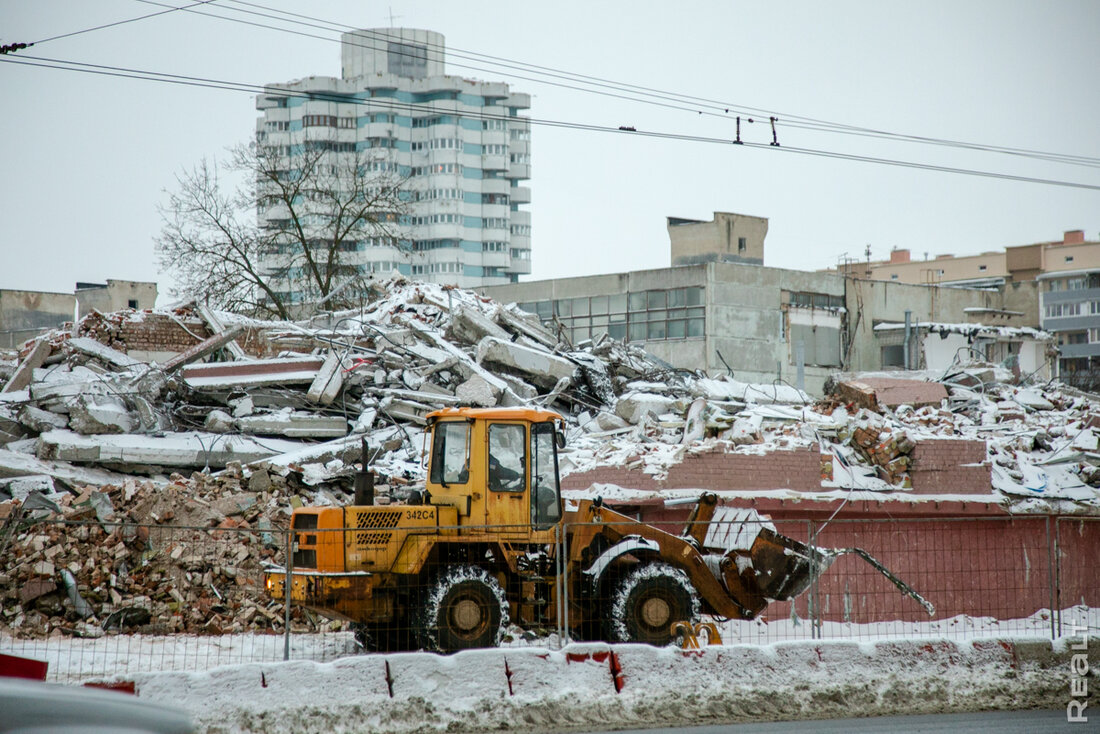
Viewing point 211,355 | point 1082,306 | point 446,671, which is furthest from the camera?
point 1082,306

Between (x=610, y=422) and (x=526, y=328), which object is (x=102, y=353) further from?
(x=610, y=422)

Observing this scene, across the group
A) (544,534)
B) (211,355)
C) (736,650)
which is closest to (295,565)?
(544,534)

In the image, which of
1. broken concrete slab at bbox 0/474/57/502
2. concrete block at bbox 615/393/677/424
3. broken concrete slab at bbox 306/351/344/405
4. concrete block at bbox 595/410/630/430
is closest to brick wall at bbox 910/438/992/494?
concrete block at bbox 615/393/677/424

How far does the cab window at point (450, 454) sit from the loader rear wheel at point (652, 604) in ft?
6.12

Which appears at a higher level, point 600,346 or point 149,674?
point 600,346

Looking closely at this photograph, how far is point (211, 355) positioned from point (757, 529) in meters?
12.4

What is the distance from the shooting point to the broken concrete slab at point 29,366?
1827 cm

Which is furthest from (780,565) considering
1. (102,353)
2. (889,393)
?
(102,353)

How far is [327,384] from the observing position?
17.6m

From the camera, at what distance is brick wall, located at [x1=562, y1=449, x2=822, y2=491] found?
48.6 feet

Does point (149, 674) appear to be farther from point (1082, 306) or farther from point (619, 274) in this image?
point (1082, 306)

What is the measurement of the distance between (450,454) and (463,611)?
155cm

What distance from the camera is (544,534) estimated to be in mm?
10039

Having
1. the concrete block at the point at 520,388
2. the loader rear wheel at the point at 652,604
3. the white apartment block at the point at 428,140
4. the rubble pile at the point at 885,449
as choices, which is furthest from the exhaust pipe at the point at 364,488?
the white apartment block at the point at 428,140
